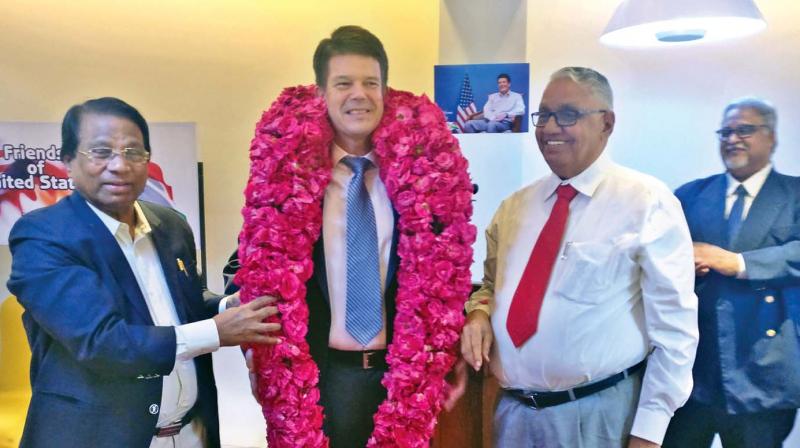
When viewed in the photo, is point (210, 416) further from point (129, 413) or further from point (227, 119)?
point (227, 119)

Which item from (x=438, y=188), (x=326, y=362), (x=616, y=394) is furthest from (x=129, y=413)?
(x=616, y=394)

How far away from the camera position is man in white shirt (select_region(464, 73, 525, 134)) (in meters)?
2.54

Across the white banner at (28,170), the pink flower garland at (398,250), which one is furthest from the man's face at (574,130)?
the white banner at (28,170)

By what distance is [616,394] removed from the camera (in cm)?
174

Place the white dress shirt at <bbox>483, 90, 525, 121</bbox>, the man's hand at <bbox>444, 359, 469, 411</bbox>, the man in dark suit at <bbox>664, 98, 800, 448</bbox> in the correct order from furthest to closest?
Answer: the white dress shirt at <bbox>483, 90, 525, 121</bbox> → the man in dark suit at <bbox>664, 98, 800, 448</bbox> → the man's hand at <bbox>444, 359, 469, 411</bbox>

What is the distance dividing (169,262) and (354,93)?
31.1 inches

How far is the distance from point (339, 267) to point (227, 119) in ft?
6.65

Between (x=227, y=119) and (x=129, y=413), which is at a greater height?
(x=227, y=119)

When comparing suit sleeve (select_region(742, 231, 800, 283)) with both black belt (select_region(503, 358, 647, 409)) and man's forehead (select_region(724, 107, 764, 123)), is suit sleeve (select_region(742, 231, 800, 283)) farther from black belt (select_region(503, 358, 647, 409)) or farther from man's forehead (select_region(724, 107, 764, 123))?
black belt (select_region(503, 358, 647, 409))

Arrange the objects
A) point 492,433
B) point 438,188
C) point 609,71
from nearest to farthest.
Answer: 1. point 438,188
2. point 492,433
3. point 609,71

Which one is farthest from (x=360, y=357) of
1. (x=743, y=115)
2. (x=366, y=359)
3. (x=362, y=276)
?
(x=743, y=115)

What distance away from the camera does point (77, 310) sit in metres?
1.49

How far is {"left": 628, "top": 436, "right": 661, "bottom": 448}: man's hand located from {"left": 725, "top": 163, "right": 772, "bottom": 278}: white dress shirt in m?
0.66

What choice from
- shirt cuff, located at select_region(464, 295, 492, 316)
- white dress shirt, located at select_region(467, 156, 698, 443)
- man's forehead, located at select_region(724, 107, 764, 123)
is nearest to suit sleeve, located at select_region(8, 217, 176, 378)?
shirt cuff, located at select_region(464, 295, 492, 316)
